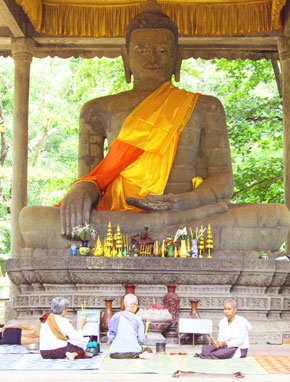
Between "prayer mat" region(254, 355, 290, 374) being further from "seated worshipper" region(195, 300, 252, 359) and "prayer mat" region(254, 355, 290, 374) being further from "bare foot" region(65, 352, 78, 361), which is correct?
"bare foot" region(65, 352, 78, 361)

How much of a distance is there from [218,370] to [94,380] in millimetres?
962

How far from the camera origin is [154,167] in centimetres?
979

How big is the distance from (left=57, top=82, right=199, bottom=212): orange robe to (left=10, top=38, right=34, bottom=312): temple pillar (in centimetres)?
145

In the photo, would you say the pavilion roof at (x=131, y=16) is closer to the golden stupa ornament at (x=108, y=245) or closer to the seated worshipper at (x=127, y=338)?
the golden stupa ornament at (x=108, y=245)

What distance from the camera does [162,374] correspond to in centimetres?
503

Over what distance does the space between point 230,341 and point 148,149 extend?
415 centimetres

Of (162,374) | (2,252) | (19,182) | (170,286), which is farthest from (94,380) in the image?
(2,252)

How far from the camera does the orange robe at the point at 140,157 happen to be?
9.73 meters

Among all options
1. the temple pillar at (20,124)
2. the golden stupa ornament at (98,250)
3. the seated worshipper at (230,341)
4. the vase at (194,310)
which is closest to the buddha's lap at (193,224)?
the golden stupa ornament at (98,250)

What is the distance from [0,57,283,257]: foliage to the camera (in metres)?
14.2

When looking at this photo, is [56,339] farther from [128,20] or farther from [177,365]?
[128,20]

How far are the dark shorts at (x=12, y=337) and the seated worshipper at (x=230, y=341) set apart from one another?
6.33 feet

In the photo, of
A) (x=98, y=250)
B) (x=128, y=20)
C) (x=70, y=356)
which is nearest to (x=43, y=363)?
(x=70, y=356)

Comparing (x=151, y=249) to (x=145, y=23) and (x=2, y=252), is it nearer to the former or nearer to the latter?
(x=145, y=23)
